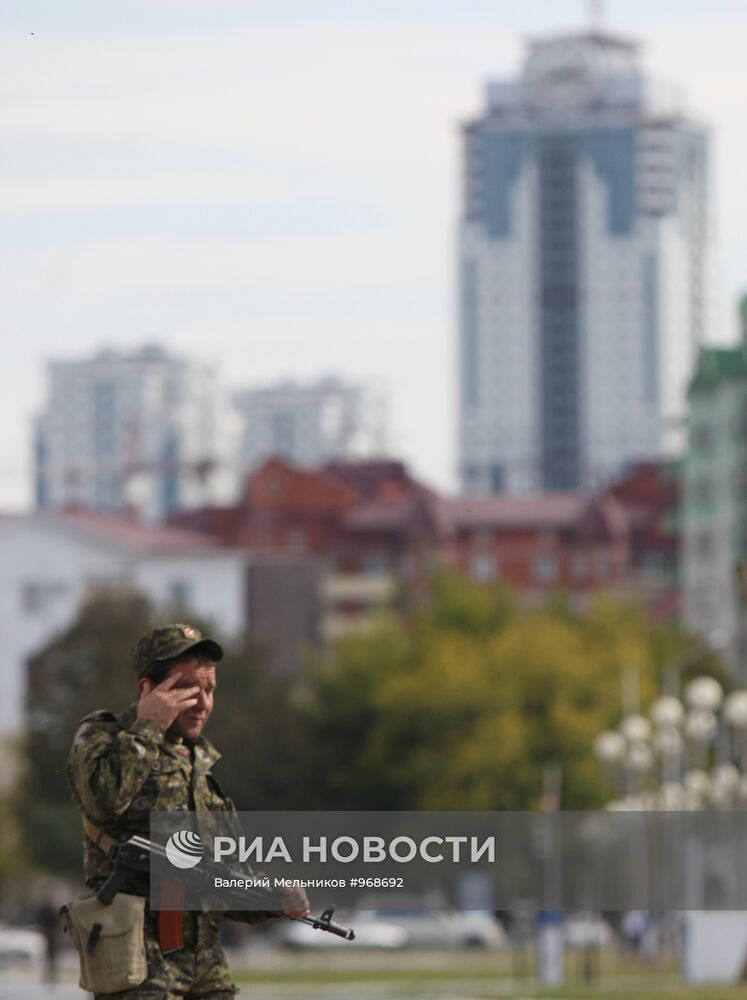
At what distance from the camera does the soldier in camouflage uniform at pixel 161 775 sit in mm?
8297

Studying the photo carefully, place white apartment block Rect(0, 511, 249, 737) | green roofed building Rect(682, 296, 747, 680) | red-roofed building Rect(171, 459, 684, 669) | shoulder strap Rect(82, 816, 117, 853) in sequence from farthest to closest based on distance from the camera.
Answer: red-roofed building Rect(171, 459, 684, 669) < white apartment block Rect(0, 511, 249, 737) < green roofed building Rect(682, 296, 747, 680) < shoulder strap Rect(82, 816, 117, 853)

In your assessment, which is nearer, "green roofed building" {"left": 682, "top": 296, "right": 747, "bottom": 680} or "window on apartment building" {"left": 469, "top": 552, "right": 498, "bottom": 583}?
"green roofed building" {"left": 682, "top": 296, "right": 747, "bottom": 680}

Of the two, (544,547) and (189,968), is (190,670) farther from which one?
(544,547)

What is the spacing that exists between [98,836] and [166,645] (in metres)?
0.56

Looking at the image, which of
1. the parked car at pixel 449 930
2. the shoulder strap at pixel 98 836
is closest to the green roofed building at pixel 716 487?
the parked car at pixel 449 930

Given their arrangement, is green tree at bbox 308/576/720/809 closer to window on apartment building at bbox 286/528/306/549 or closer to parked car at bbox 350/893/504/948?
parked car at bbox 350/893/504/948

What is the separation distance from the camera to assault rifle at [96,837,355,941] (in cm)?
829

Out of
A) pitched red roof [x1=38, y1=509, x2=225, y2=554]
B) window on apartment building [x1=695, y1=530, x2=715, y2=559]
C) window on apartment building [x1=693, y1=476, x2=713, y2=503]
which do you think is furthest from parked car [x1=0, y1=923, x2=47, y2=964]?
window on apartment building [x1=695, y1=530, x2=715, y2=559]

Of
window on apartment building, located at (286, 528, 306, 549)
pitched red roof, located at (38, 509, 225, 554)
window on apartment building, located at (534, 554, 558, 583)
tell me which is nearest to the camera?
pitched red roof, located at (38, 509, 225, 554)

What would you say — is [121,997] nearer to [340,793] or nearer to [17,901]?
[340,793]

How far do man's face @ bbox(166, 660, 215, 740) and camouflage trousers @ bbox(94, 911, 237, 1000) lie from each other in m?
0.52

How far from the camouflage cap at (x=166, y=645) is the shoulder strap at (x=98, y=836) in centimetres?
44

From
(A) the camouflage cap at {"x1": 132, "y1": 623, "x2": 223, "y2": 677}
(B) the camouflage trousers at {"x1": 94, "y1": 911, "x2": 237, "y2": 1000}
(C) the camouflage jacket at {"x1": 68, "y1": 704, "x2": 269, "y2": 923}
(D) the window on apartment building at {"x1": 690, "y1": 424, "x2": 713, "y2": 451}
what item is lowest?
(B) the camouflage trousers at {"x1": 94, "y1": 911, "x2": 237, "y2": 1000}

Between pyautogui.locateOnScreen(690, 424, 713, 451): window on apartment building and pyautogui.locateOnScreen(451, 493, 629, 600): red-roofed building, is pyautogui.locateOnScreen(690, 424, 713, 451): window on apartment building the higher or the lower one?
the higher one
